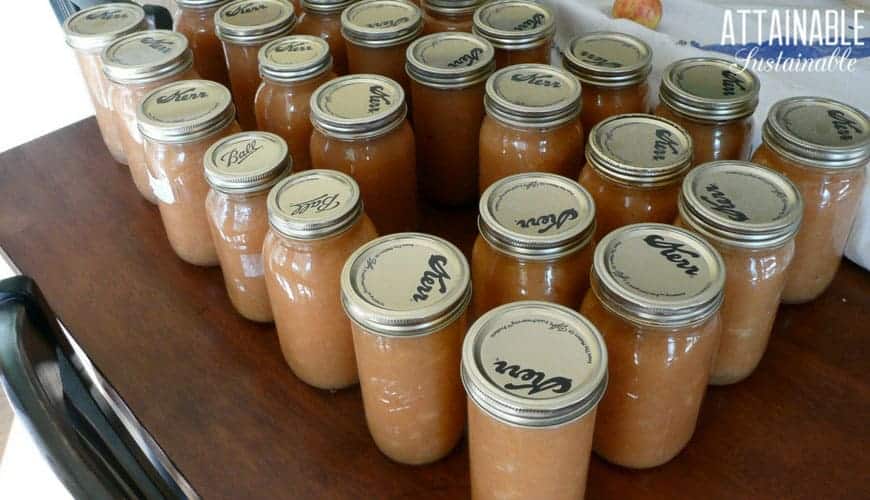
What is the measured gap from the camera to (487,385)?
525 mm

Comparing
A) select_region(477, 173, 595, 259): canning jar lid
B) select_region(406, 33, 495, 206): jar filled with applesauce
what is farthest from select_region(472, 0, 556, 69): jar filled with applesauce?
select_region(477, 173, 595, 259): canning jar lid

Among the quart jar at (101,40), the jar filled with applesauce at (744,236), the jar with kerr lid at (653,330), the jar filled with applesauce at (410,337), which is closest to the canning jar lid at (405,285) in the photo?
the jar filled with applesauce at (410,337)

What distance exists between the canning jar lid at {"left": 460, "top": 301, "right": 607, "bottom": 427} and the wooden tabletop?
0.56 ft

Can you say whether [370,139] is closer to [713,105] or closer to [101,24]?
[713,105]

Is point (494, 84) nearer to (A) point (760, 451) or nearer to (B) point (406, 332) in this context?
(B) point (406, 332)

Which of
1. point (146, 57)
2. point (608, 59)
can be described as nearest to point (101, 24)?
point (146, 57)

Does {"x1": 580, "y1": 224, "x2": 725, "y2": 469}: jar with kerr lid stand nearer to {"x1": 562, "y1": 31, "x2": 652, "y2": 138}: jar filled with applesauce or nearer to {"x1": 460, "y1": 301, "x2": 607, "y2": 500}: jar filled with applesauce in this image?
{"x1": 460, "y1": 301, "x2": 607, "y2": 500}: jar filled with applesauce

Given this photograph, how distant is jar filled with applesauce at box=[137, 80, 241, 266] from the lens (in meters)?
0.81

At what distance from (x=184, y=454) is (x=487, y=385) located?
33cm

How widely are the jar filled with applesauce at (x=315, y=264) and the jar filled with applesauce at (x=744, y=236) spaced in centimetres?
31

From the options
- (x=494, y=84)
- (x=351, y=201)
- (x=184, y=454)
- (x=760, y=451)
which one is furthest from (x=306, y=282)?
(x=760, y=451)

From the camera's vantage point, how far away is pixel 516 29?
927 mm

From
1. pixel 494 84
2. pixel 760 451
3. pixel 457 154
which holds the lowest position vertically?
pixel 760 451

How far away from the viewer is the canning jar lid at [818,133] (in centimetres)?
71
